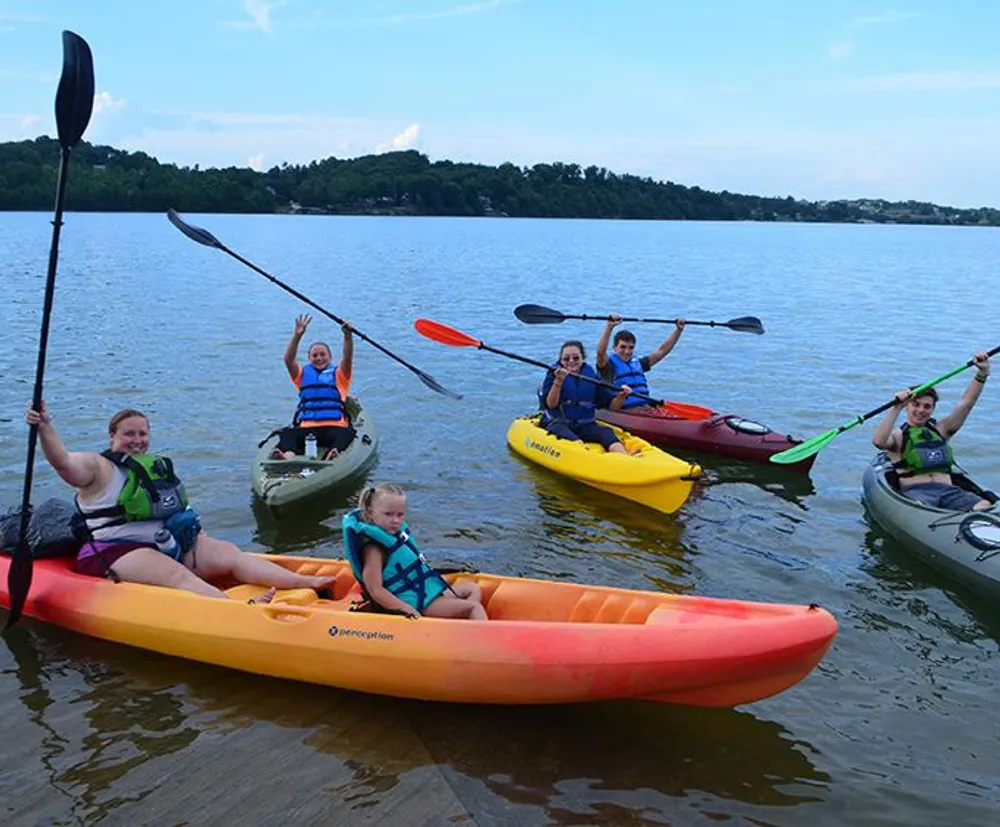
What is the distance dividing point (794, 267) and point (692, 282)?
12.5 meters

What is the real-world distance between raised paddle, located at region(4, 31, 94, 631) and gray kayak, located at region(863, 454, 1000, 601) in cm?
572

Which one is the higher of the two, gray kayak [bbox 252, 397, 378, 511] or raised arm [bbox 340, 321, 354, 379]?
raised arm [bbox 340, 321, 354, 379]

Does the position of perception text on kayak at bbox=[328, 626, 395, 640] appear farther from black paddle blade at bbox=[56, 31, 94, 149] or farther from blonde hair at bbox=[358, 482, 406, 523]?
black paddle blade at bbox=[56, 31, 94, 149]

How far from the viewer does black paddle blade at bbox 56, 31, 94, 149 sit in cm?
Answer: 532

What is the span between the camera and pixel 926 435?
23.5ft

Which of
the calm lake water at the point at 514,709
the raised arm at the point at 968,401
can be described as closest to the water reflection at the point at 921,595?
the calm lake water at the point at 514,709

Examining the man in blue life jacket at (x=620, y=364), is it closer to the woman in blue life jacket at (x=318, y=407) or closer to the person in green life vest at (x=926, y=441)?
the woman in blue life jacket at (x=318, y=407)

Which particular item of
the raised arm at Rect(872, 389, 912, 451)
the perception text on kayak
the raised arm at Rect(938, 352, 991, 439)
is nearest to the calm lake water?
the perception text on kayak

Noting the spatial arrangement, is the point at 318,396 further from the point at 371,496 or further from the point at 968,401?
the point at 968,401

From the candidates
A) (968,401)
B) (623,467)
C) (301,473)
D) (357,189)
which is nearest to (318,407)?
(301,473)

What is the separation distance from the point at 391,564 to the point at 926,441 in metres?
4.52

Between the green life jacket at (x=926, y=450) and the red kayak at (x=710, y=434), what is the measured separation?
183 centimetres

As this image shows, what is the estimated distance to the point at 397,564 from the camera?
475 centimetres

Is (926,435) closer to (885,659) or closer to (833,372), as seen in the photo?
(885,659)
